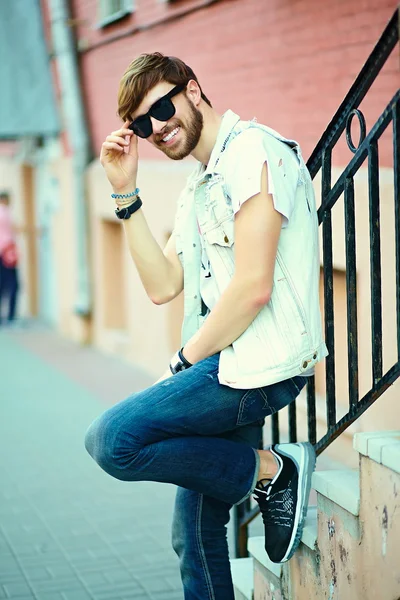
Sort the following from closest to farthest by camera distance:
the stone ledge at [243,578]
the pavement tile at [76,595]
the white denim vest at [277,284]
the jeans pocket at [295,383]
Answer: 1. the white denim vest at [277,284]
2. the jeans pocket at [295,383]
3. the stone ledge at [243,578]
4. the pavement tile at [76,595]

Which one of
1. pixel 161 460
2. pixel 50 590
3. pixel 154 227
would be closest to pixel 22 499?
pixel 50 590

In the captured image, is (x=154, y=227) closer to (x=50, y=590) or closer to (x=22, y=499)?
(x=22, y=499)

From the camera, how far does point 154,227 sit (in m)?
9.52

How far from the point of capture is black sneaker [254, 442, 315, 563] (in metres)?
3.30

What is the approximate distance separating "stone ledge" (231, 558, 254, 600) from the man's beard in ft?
5.39

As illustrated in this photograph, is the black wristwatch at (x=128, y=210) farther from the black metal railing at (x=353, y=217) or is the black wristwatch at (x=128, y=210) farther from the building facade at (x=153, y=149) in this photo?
the building facade at (x=153, y=149)

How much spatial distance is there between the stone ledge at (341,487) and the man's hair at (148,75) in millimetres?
1248

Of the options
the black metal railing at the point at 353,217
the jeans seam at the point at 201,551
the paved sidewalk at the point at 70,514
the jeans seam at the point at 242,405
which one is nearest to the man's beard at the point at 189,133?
the black metal railing at the point at 353,217

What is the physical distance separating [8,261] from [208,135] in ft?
36.3

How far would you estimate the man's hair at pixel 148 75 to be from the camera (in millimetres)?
3154

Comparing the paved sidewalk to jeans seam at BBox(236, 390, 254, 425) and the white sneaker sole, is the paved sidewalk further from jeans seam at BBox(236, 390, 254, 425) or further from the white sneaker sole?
jeans seam at BBox(236, 390, 254, 425)

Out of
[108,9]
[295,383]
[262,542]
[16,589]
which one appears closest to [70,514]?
[16,589]

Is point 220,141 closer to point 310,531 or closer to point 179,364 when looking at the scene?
point 179,364

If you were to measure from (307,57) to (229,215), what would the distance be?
3.83m
